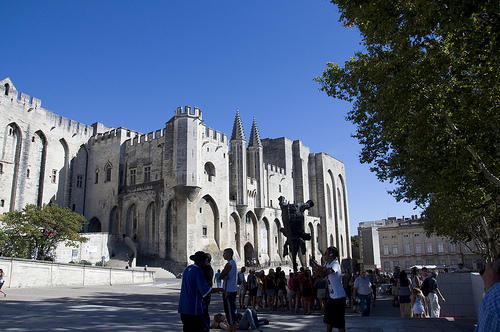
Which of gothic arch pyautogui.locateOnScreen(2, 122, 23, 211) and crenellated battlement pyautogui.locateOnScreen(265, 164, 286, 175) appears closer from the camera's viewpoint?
gothic arch pyautogui.locateOnScreen(2, 122, 23, 211)

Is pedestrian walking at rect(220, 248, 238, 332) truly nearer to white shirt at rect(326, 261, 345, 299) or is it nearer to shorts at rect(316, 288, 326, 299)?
white shirt at rect(326, 261, 345, 299)

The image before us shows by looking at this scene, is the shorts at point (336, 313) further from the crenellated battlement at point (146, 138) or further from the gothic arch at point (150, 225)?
the crenellated battlement at point (146, 138)

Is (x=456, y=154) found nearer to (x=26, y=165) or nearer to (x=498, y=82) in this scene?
(x=498, y=82)

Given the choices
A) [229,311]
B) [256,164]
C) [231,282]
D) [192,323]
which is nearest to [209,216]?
[256,164]

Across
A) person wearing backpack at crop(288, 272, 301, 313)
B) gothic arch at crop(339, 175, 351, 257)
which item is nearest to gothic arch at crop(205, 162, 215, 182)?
person wearing backpack at crop(288, 272, 301, 313)

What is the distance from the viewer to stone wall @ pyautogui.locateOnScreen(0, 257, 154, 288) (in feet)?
55.0

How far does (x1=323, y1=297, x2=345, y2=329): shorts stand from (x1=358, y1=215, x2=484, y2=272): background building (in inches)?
2240

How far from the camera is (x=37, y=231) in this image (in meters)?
24.1

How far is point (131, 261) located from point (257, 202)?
636 inches

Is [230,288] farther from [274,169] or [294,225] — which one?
[274,169]

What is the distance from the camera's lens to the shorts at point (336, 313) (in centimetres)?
595

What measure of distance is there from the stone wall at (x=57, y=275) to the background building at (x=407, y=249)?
154 ft

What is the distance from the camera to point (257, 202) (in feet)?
143

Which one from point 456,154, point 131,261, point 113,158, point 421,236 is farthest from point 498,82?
point 421,236
